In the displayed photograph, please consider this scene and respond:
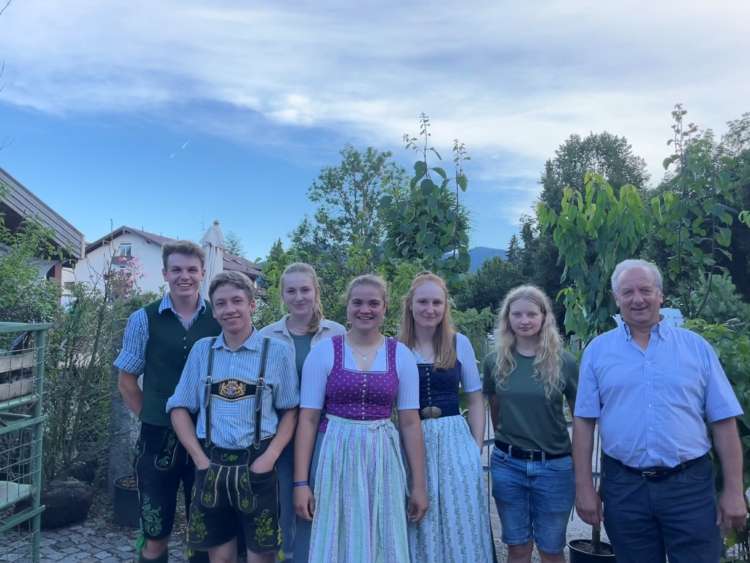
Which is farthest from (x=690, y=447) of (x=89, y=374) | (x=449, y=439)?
(x=89, y=374)

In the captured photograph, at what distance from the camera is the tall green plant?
4.18m

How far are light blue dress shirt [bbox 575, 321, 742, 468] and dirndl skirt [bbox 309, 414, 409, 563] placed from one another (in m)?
0.92

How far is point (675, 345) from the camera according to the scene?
2637mm

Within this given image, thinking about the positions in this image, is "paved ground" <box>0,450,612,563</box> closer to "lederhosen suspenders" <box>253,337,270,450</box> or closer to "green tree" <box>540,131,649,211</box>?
"lederhosen suspenders" <box>253,337,270,450</box>

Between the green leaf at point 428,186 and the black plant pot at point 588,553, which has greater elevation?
the green leaf at point 428,186

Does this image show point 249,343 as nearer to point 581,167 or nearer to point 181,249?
point 181,249

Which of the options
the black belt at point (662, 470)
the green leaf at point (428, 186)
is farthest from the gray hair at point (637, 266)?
the green leaf at point (428, 186)

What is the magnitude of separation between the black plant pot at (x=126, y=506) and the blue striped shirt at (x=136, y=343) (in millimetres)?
2150

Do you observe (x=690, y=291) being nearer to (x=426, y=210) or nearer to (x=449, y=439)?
(x=426, y=210)

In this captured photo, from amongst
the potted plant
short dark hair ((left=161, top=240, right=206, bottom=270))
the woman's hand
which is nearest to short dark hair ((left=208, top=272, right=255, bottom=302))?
short dark hair ((left=161, top=240, right=206, bottom=270))

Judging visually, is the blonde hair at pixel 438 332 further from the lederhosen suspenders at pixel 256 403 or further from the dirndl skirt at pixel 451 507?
the lederhosen suspenders at pixel 256 403

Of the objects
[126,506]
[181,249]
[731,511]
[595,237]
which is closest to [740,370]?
[731,511]

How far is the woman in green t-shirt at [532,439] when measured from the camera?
2.93 metres

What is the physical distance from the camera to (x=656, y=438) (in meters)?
2.53
